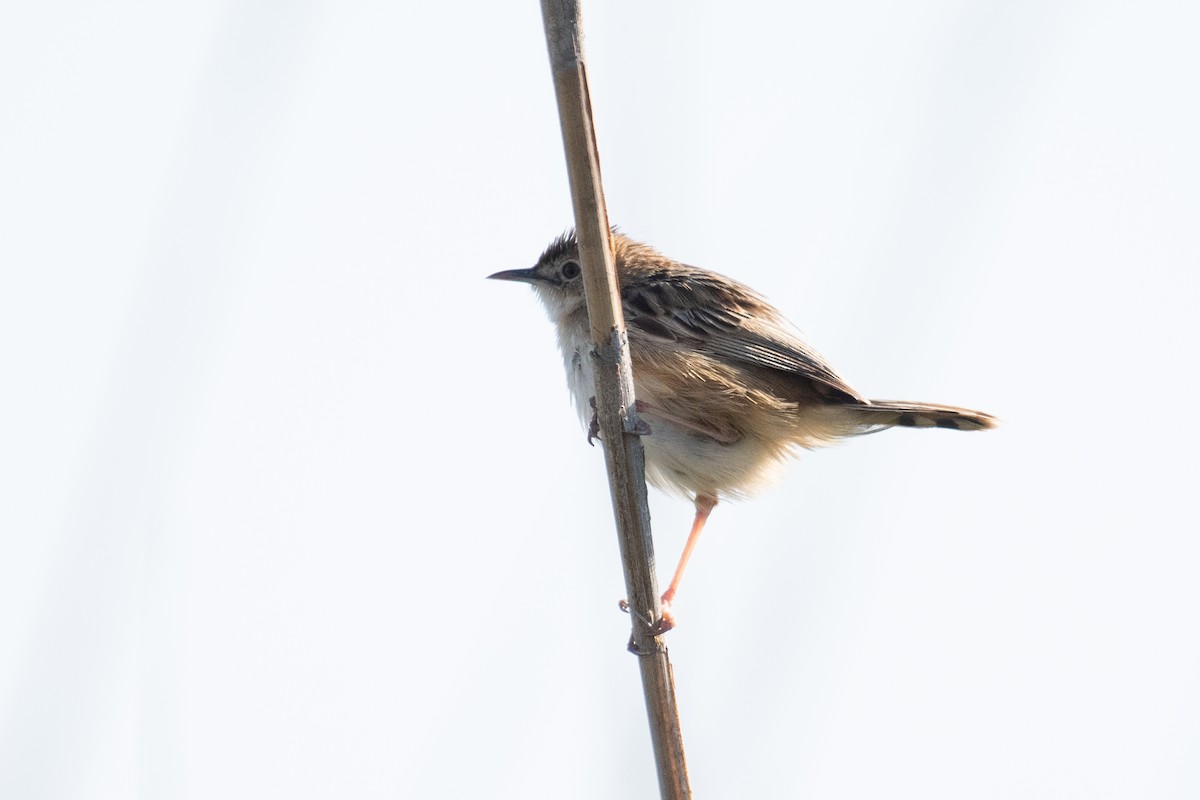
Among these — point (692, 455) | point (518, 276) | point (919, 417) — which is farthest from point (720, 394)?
point (518, 276)

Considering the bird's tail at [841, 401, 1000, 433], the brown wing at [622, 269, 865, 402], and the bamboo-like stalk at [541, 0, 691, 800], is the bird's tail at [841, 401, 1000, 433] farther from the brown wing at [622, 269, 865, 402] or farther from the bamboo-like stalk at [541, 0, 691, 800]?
the bamboo-like stalk at [541, 0, 691, 800]

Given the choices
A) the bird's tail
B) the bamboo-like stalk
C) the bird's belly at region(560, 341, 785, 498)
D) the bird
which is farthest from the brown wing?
the bamboo-like stalk

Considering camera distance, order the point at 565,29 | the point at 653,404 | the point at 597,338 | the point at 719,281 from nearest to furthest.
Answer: the point at 565,29
the point at 597,338
the point at 653,404
the point at 719,281

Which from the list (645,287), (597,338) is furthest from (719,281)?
(597,338)

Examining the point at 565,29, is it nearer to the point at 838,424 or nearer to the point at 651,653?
the point at 651,653

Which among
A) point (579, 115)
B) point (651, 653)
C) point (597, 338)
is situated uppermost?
point (579, 115)

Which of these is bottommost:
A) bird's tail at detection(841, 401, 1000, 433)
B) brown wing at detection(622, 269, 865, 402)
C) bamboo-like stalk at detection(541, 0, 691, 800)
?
bamboo-like stalk at detection(541, 0, 691, 800)

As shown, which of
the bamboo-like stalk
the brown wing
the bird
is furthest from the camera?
the brown wing
